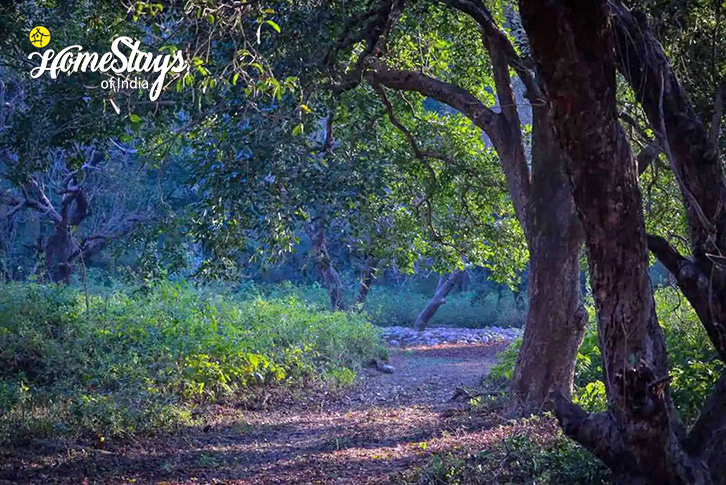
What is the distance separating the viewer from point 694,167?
5125 mm

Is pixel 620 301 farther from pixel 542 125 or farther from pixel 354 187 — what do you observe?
pixel 542 125

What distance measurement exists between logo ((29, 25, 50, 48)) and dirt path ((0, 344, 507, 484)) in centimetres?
465

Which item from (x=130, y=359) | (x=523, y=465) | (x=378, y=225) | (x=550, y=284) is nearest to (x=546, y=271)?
(x=550, y=284)

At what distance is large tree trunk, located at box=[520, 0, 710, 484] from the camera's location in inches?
167

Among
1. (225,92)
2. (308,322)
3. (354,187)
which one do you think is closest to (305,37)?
(225,92)

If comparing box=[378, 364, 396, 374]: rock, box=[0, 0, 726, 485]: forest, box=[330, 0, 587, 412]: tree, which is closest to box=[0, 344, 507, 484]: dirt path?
box=[0, 0, 726, 485]: forest

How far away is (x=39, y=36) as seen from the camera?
8.98 metres

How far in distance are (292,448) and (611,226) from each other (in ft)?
17.8

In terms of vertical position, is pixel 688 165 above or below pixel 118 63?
below

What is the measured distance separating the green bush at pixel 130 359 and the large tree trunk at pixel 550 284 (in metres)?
4.17

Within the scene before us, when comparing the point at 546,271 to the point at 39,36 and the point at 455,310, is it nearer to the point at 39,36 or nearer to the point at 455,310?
the point at 39,36

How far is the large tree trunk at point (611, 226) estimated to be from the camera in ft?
13.9

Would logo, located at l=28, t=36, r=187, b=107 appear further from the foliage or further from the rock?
the rock

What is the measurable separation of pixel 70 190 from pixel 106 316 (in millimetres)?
8006
